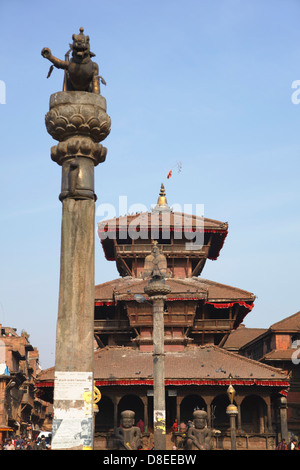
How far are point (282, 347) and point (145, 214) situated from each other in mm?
19051

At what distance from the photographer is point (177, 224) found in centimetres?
4297

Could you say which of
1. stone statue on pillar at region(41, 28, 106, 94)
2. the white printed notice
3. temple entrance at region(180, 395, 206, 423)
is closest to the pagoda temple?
temple entrance at region(180, 395, 206, 423)

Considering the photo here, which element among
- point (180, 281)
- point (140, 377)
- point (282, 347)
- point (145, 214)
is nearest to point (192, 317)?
point (180, 281)

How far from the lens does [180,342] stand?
38.5 metres

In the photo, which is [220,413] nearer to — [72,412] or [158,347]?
[158,347]

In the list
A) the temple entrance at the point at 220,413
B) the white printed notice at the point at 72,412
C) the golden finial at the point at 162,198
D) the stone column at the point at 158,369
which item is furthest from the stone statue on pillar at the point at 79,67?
the golden finial at the point at 162,198

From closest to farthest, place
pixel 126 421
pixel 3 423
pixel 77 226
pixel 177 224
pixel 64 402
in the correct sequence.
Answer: pixel 64 402 < pixel 77 226 < pixel 126 421 < pixel 177 224 < pixel 3 423

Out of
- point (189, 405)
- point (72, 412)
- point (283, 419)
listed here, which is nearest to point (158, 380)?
point (72, 412)

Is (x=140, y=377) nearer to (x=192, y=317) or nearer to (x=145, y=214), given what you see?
(x=192, y=317)

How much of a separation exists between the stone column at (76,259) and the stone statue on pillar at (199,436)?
5.67m

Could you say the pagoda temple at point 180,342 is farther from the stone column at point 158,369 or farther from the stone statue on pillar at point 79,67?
the stone statue on pillar at point 79,67

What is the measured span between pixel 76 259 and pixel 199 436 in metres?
7.88

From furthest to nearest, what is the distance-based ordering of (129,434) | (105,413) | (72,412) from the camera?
(105,413)
(129,434)
(72,412)

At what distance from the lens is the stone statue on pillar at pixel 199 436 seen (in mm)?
16016
